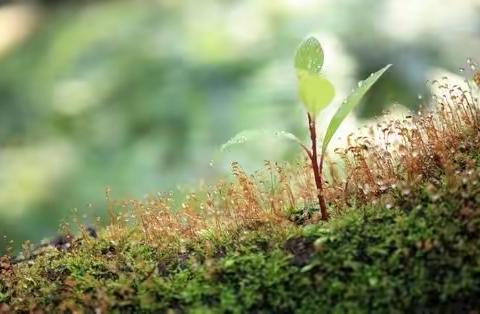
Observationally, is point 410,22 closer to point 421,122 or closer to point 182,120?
point 182,120

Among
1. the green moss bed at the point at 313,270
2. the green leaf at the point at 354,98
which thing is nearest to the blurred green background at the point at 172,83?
the green moss bed at the point at 313,270

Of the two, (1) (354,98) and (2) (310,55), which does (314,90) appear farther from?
(2) (310,55)

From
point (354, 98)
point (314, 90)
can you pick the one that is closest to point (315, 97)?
point (314, 90)

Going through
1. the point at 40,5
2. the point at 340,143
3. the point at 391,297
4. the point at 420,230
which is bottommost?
the point at 391,297

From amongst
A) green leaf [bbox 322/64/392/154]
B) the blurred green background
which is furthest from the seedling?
the blurred green background

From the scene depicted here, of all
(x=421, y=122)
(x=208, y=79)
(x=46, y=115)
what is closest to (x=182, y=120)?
(x=208, y=79)
